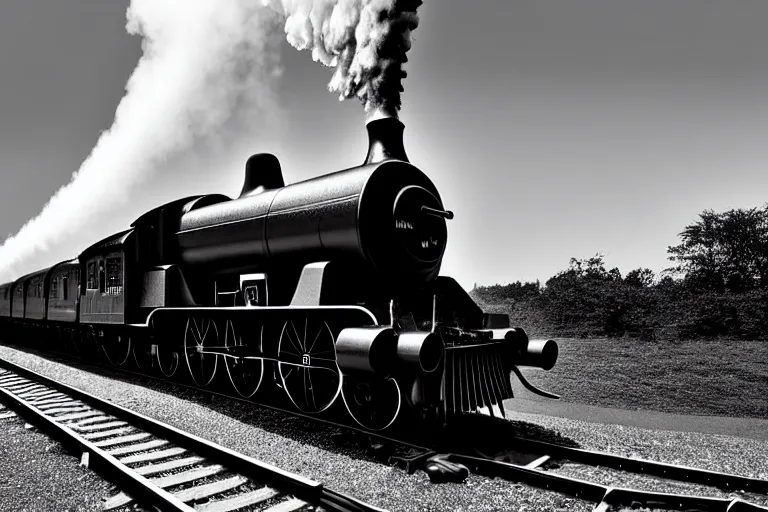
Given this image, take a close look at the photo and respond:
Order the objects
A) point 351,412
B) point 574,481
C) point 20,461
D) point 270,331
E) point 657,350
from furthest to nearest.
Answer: point 657,350, point 270,331, point 351,412, point 20,461, point 574,481

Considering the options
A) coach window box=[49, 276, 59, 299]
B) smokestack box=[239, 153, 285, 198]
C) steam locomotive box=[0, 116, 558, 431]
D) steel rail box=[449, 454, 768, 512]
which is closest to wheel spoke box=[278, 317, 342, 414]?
steam locomotive box=[0, 116, 558, 431]

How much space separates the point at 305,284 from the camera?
5730mm

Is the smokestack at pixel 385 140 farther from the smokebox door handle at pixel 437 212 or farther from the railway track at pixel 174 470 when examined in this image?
the railway track at pixel 174 470

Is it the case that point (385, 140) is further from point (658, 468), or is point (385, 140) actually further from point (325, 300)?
point (658, 468)

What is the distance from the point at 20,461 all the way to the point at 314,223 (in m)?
3.54

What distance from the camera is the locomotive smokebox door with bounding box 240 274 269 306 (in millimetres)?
6598

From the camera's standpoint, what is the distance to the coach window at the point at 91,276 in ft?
32.3

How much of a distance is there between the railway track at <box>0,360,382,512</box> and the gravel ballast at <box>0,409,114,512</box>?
113 millimetres

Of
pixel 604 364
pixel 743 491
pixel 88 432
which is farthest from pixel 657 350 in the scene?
pixel 88 432

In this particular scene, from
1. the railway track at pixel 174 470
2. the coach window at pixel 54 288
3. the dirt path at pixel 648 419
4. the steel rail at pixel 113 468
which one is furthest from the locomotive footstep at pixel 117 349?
the dirt path at pixel 648 419

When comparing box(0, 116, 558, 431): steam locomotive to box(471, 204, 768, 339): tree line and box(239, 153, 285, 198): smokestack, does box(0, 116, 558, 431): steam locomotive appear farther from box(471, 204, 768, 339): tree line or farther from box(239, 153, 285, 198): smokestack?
box(471, 204, 768, 339): tree line

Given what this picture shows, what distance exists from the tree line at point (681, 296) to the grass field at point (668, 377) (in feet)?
2.73

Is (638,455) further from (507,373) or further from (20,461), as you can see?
(20,461)

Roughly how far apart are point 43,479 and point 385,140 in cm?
474
